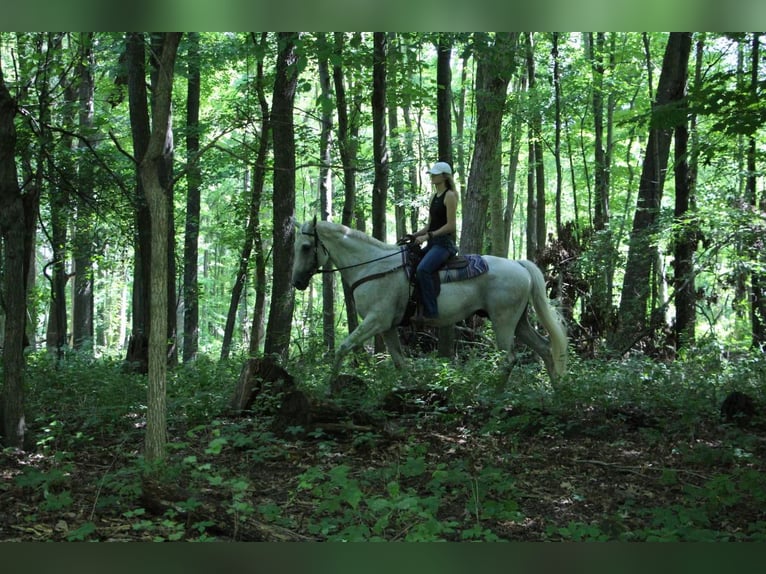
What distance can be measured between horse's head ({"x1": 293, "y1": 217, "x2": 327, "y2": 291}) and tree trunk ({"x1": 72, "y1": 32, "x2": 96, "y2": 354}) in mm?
2800

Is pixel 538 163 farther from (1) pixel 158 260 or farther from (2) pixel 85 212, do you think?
(1) pixel 158 260

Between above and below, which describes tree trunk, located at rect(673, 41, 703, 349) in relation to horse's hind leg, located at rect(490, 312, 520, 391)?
above

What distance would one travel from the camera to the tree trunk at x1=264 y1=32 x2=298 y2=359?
12625 millimetres

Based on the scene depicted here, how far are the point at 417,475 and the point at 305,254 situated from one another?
4645 millimetres

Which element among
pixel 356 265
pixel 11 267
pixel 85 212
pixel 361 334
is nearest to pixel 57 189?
pixel 85 212

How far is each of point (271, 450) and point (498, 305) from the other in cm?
436

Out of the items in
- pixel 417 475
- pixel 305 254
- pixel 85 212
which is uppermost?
pixel 85 212

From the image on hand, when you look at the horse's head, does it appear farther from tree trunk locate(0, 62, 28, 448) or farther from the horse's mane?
tree trunk locate(0, 62, 28, 448)

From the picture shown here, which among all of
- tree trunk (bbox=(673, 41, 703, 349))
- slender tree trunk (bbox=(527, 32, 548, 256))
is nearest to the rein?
tree trunk (bbox=(673, 41, 703, 349))

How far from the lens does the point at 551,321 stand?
34.2 ft

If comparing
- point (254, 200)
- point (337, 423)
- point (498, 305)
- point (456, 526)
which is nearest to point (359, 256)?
point (498, 305)

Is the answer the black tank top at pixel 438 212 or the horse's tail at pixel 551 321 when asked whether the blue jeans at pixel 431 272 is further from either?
the horse's tail at pixel 551 321

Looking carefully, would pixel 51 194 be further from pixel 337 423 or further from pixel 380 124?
pixel 337 423

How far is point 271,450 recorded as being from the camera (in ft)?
23.6
